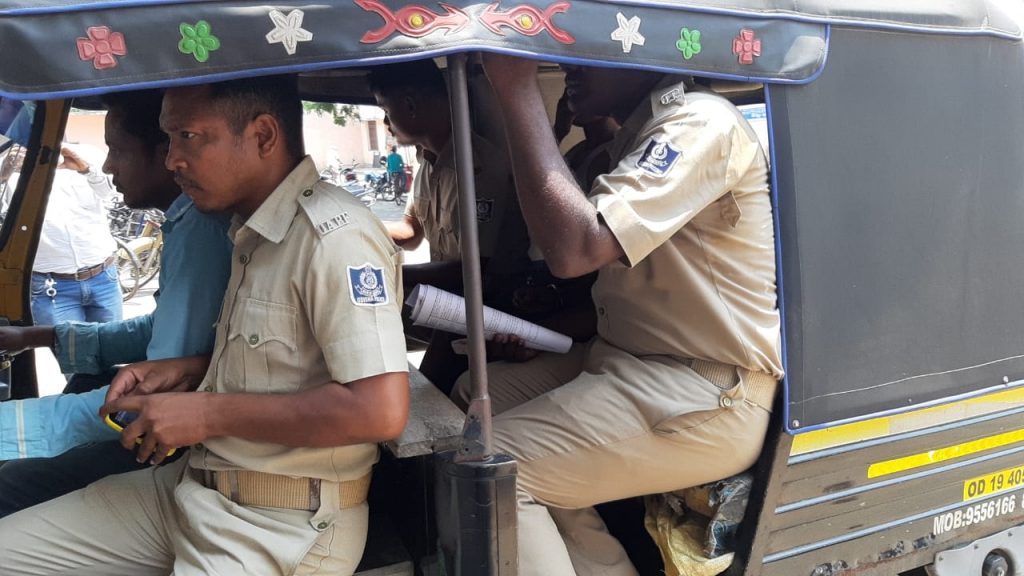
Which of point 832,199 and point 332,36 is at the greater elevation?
point 332,36

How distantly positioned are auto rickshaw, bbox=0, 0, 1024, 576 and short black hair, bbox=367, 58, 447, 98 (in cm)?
106

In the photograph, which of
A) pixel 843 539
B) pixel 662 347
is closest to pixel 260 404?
pixel 662 347

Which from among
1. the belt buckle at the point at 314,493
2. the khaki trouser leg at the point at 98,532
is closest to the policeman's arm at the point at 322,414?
the belt buckle at the point at 314,493

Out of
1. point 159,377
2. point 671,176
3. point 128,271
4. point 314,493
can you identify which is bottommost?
point 128,271

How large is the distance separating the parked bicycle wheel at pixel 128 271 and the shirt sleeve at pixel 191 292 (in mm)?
7056

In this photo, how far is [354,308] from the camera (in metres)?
1.56

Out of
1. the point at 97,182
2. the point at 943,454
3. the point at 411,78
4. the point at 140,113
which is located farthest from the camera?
the point at 97,182

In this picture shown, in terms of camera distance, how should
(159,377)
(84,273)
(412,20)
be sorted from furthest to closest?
(84,273), (159,377), (412,20)

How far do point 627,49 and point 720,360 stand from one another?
2.55 ft

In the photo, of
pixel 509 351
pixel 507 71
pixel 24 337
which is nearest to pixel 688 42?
pixel 507 71

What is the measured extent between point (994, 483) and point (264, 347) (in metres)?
2.14

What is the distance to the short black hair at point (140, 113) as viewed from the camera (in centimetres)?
212

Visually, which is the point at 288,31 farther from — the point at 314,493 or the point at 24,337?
the point at 24,337

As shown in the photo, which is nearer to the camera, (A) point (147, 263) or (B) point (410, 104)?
(B) point (410, 104)
